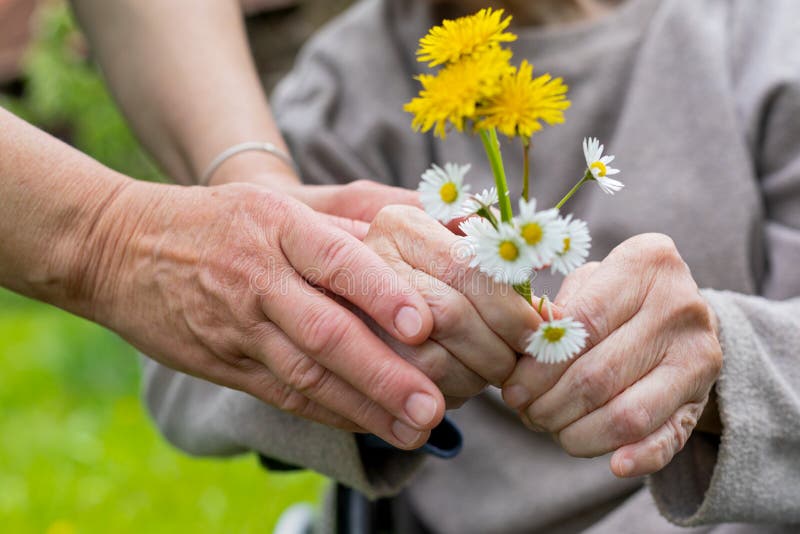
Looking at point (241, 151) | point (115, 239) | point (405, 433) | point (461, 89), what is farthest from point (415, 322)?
point (241, 151)

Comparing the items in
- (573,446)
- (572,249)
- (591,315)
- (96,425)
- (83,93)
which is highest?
(572,249)

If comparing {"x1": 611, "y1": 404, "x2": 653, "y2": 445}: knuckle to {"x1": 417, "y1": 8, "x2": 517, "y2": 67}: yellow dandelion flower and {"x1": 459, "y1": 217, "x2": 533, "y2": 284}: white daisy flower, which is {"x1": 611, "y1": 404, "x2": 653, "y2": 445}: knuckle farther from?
→ {"x1": 417, "y1": 8, "x2": 517, "y2": 67}: yellow dandelion flower

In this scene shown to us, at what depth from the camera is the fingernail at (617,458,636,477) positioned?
76 cm

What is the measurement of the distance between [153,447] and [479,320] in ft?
6.39

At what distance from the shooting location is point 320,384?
81 centimetres

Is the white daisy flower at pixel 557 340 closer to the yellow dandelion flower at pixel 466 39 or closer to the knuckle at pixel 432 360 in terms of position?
the knuckle at pixel 432 360

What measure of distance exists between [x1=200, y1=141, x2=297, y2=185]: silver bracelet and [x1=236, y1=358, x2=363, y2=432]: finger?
0.35 metres

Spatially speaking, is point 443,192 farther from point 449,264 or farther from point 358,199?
point 358,199

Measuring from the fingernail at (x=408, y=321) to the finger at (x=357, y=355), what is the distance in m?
0.03

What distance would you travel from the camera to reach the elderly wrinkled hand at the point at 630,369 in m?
0.76

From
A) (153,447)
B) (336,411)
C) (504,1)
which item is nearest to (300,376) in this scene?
(336,411)

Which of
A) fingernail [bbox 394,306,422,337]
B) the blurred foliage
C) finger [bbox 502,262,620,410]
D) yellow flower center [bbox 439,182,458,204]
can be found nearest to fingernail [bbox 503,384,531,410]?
finger [bbox 502,262,620,410]

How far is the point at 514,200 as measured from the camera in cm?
135

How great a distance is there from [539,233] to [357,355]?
0.73 ft
